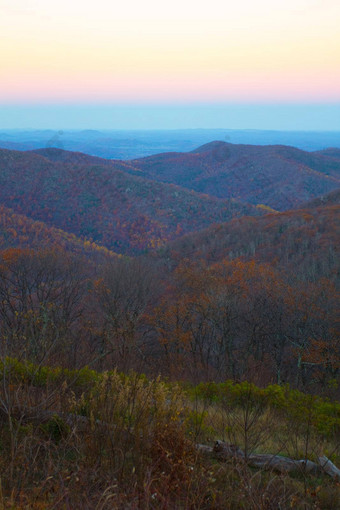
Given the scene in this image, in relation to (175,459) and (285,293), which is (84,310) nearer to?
(285,293)

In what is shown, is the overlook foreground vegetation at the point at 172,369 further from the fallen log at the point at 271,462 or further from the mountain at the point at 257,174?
the mountain at the point at 257,174

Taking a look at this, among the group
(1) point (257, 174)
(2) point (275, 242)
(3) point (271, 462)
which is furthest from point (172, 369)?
(1) point (257, 174)

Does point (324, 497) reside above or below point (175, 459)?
below

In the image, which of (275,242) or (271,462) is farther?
(275,242)

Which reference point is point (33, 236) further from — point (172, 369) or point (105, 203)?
point (172, 369)

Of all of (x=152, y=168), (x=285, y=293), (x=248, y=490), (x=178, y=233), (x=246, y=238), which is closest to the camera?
(x=248, y=490)

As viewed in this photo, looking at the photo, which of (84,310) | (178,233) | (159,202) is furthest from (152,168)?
(84,310)
